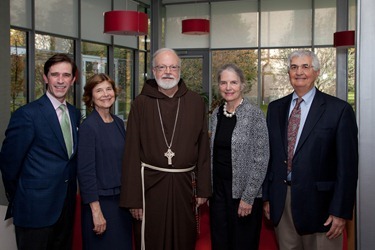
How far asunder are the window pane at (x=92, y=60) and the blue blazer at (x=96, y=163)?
6635 millimetres

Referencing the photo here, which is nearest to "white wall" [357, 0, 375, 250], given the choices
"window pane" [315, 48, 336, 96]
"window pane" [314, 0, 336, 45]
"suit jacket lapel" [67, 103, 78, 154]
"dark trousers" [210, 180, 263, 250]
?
"dark trousers" [210, 180, 263, 250]

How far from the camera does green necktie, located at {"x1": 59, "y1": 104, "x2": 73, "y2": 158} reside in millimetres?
2732

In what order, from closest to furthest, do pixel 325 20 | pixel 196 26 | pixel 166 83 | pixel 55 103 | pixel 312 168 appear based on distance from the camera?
pixel 312 168
pixel 55 103
pixel 166 83
pixel 196 26
pixel 325 20

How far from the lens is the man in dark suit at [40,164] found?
8.42ft

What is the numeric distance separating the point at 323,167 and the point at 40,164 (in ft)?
5.58

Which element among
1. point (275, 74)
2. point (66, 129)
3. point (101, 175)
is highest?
point (275, 74)

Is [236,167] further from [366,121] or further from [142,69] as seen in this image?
[142,69]

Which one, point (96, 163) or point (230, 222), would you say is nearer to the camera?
point (96, 163)

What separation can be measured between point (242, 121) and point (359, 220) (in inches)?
57.3

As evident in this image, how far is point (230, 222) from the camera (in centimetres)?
287

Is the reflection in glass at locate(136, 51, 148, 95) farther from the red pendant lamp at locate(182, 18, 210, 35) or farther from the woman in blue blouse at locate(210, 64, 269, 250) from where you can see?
the woman in blue blouse at locate(210, 64, 269, 250)

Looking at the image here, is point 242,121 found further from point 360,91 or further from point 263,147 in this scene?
point 360,91

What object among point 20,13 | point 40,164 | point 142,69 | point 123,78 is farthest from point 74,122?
point 142,69

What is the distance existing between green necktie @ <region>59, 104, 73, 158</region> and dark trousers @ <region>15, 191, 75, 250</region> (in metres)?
0.35
